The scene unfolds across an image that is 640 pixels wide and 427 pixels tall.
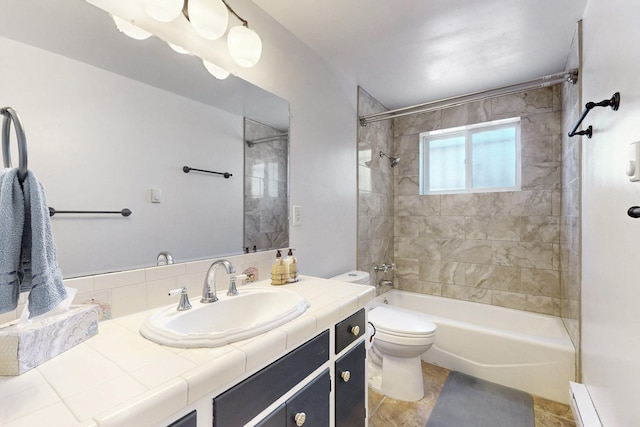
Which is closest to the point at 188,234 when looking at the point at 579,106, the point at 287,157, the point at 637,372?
the point at 287,157

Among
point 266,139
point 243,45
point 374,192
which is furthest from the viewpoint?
point 374,192

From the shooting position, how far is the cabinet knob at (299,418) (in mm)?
847

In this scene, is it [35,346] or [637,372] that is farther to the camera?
[637,372]

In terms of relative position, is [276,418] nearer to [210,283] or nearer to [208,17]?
[210,283]

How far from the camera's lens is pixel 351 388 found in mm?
1155

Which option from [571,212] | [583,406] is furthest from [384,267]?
[583,406]

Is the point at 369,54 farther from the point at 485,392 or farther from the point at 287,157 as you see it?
the point at 485,392

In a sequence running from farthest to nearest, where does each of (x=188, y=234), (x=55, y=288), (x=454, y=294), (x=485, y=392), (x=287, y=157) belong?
1. (x=454, y=294)
2. (x=485, y=392)
3. (x=287, y=157)
4. (x=188, y=234)
5. (x=55, y=288)

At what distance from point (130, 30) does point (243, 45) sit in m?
0.43

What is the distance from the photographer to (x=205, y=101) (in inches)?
49.7

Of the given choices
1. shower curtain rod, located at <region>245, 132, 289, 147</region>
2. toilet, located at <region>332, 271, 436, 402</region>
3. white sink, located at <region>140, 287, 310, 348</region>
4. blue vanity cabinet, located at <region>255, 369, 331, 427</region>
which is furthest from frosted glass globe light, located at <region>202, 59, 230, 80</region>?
toilet, located at <region>332, 271, 436, 402</region>

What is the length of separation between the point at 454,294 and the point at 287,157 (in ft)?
7.11

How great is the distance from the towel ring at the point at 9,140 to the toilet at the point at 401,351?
5.66ft

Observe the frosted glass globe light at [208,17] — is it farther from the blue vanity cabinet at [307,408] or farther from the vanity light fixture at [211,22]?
the blue vanity cabinet at [307,408]
